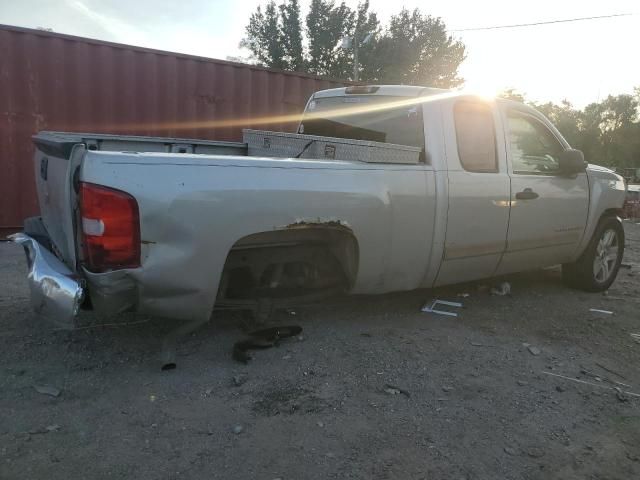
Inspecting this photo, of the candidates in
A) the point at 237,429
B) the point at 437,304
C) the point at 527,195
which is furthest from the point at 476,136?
the point at 237,429

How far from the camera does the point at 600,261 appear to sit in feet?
17.4

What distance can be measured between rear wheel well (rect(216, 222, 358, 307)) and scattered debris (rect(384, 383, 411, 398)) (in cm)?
81

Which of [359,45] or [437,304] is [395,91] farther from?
[359,45]

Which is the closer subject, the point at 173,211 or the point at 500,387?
the point at 173,211

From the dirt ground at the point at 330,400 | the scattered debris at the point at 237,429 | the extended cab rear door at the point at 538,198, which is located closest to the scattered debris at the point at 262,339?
the dirt ground at the point at 330,400

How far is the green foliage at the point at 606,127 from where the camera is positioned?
2004 inches

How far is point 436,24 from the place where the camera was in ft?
112

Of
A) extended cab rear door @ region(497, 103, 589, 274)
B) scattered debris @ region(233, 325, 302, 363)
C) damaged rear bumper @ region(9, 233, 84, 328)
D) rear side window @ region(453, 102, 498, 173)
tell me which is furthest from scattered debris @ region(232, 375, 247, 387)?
extended cab rear door @ region(497, 103, 589, 274)

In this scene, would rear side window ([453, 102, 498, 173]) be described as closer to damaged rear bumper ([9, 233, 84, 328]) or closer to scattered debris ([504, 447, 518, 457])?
scattered debris ([504, 447, 518, 457])

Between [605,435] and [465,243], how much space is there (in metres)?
1.71

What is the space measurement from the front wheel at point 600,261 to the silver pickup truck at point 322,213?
2 centimetres

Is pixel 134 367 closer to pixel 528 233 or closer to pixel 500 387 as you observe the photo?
pixel 500 387

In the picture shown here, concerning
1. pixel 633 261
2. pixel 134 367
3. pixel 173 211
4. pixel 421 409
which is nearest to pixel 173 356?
pixel 134 367

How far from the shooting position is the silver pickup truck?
2.62 meters
